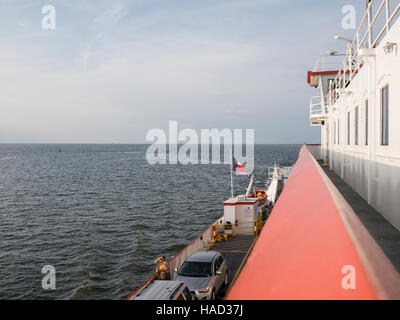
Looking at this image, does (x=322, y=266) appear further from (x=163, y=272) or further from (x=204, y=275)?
(x=163, y=272)

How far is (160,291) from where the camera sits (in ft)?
35.5

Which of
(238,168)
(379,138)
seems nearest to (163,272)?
→ (379,138)

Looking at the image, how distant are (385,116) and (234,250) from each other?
14.6 meters

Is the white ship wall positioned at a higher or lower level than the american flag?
higher

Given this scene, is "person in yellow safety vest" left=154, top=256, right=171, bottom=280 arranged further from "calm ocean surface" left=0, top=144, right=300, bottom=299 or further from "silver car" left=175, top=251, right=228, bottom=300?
"calm ocean surface" left=0, top=144, right=300, bottom=299

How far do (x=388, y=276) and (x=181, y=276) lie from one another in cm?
1363

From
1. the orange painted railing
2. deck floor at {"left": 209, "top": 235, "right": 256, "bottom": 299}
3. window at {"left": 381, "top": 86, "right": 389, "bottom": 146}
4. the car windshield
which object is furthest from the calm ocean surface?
the orange painted railing

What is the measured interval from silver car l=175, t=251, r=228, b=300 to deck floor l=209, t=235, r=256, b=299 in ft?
2.88

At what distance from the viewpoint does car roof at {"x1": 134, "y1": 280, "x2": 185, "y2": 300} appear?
33.9 ft

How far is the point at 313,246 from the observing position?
1761 mm

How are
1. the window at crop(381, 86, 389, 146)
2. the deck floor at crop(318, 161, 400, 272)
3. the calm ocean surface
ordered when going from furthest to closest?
the calm ocean surface, the window at crop(381, 86, 389, 146), the deck floor at crop(318, 161, 400, 272)
